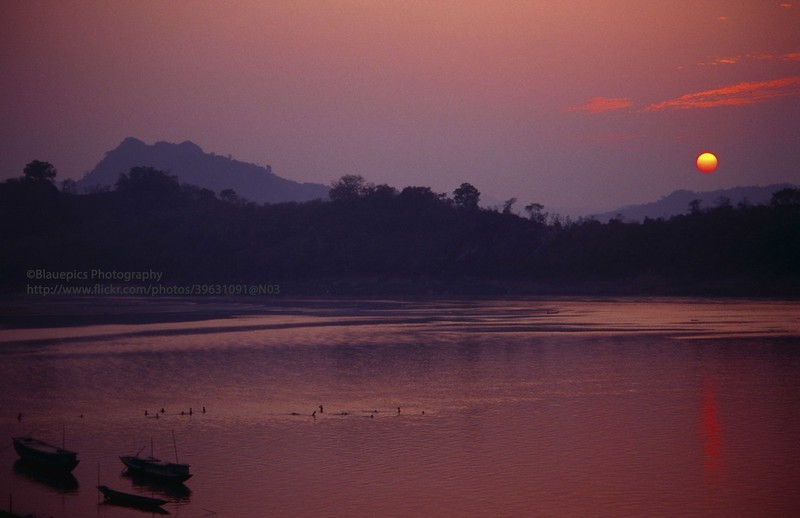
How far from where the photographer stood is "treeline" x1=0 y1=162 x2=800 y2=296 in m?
104

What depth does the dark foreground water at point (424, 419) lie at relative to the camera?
21.7 meters

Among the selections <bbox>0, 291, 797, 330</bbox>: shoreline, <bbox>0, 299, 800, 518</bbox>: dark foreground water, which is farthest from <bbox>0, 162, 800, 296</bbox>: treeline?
<bbox>0, 299, 800, 518</bbox>: dark foreground water

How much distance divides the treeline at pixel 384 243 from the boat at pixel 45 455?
280 ft

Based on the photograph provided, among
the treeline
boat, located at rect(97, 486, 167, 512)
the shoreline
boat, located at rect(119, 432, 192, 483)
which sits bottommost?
boat, located at rect(97, 486, 167, 512)

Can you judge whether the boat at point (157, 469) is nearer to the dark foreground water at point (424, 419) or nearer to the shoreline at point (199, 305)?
the dark foreground water at point (424, 419)

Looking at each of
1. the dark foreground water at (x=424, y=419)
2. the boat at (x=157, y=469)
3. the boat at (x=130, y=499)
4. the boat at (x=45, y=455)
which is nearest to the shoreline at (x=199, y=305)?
the dark foreground water at (x=424, y=419)

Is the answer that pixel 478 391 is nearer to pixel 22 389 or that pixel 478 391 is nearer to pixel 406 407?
pixel 406 407

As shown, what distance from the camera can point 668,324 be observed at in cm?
6269

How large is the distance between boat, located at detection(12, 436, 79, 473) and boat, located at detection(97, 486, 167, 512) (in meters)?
2.59

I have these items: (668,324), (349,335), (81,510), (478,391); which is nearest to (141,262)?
(349,335)

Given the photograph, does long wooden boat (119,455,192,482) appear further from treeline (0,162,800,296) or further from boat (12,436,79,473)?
treeline (0,162,800,296)

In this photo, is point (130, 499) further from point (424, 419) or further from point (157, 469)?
Answer: point (424, 419)

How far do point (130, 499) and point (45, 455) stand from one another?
4.20 meters

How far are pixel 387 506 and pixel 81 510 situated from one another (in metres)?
7.32
